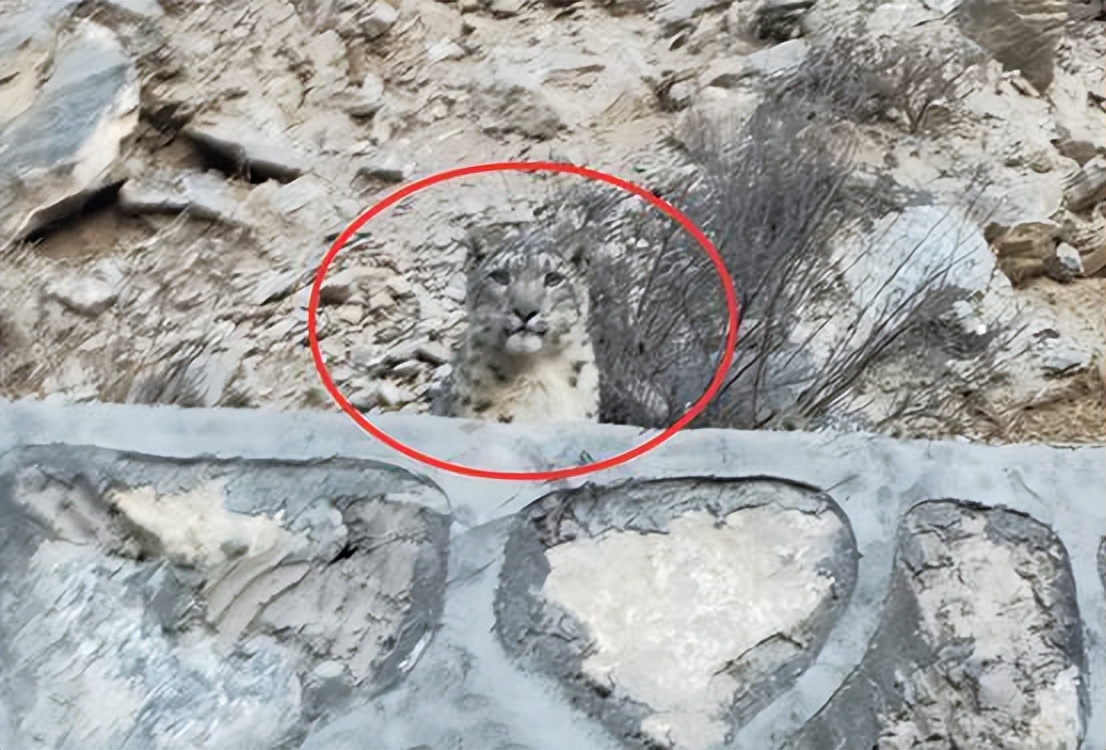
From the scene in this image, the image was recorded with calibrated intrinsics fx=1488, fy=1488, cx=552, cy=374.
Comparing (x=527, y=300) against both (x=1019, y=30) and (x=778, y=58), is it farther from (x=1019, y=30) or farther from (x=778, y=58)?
(x=1019, y=30)

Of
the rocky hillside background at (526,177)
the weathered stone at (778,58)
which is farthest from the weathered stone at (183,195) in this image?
the weathered stone at (778,58)

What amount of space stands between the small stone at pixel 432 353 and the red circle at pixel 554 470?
0.27 m

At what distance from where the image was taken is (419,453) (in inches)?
75.7

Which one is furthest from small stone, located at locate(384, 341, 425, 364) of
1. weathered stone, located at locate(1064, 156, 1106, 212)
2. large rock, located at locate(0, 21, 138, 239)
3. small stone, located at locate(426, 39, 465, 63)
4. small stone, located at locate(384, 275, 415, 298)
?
weathered stone, located at locate(1064, 156, 1106, 212)

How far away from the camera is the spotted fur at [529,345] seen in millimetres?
3564

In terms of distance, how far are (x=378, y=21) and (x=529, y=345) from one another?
186 cm

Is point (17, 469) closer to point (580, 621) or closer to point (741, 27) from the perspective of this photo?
point (580, 621)

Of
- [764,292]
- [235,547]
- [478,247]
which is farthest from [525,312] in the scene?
[235,547]

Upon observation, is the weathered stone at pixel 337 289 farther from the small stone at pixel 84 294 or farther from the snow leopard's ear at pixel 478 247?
the small stone at pixel 84 294

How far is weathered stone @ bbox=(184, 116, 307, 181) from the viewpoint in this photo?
173 inches

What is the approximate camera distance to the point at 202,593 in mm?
1829

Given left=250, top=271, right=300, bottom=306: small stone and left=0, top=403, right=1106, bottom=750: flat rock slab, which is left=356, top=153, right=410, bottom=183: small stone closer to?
left=250, top=271, right=300, bottom=306: small stone

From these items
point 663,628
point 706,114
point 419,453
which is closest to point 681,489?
point 663,628

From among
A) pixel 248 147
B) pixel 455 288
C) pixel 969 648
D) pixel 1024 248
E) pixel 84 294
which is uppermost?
pixel 969 648
